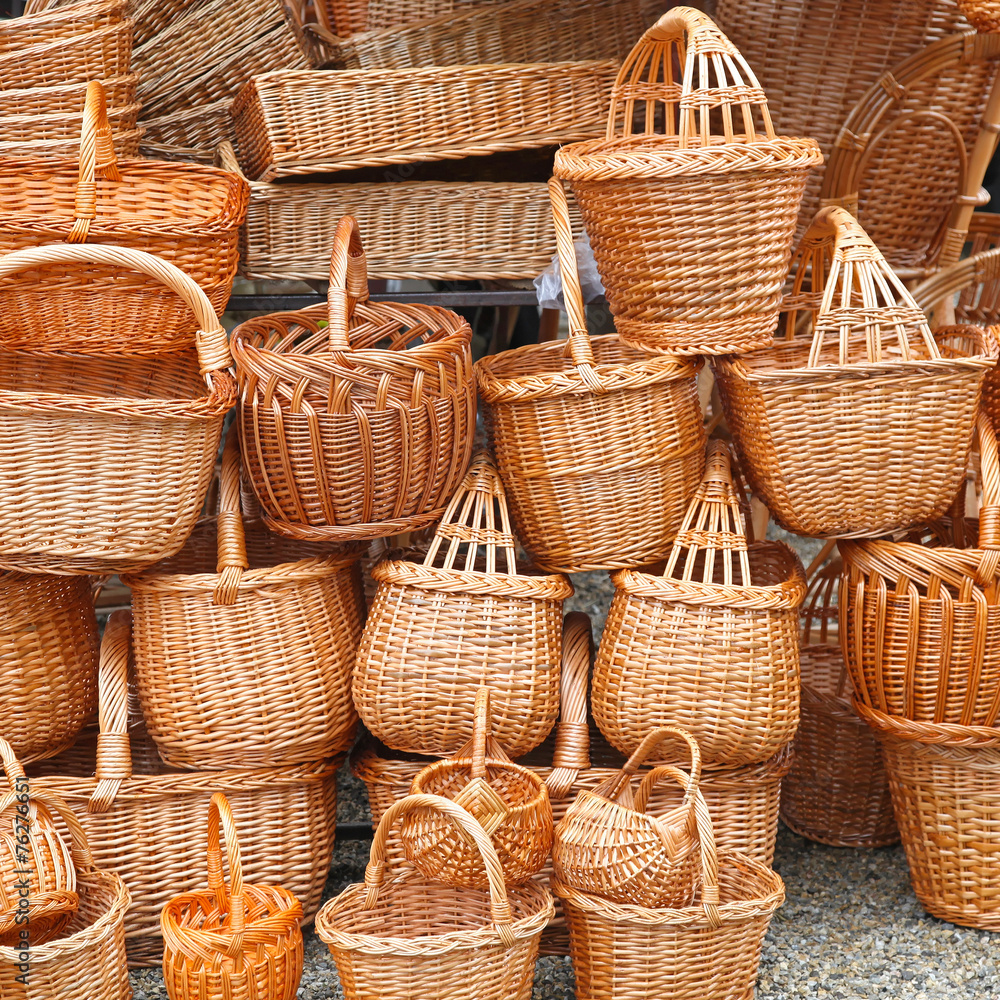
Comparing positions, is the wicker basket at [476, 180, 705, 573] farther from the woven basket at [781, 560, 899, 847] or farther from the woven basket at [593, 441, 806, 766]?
the woven basket at [781, 560, 899, 847]

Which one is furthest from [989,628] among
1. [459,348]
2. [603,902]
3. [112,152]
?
[112,152]

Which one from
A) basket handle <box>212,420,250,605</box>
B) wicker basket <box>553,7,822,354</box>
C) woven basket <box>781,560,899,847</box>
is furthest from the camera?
woven basket <box>781,560,899,847</box>

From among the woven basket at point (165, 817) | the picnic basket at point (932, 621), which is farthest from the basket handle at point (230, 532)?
the picnic basket at point (932, 621)

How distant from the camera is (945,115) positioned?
2.84 meters

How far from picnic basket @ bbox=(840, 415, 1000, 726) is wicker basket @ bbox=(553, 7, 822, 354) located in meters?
0.51

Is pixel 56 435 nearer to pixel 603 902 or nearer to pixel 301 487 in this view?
pixel 301 487

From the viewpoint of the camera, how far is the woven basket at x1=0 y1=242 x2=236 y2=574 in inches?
78.6

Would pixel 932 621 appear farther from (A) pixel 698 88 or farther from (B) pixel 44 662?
(B) pixel 44 662

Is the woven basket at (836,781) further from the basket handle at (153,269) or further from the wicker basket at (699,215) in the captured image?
the basket handle at (153,269)

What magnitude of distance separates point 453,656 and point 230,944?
0.62 metres

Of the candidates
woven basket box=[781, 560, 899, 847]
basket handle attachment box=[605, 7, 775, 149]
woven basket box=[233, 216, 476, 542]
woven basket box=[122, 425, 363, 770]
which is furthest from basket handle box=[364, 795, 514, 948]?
basket handle attachment box=[605, 7, 775, 149]

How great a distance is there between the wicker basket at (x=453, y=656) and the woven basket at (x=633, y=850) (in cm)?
25

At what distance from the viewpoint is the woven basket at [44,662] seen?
223 centimetres

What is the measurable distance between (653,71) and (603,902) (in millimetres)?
1637
